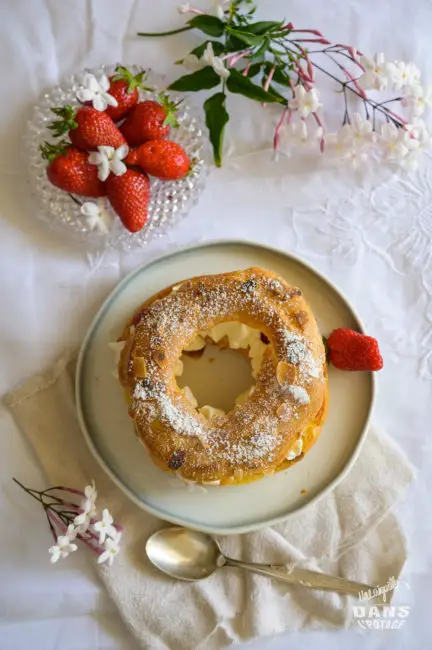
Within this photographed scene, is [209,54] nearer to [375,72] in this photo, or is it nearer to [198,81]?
[198,81]

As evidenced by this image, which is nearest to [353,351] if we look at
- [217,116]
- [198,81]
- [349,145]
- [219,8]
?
[349,145]

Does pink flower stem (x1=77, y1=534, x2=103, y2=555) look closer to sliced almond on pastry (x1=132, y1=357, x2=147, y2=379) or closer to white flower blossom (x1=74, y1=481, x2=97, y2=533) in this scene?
white flower blossom (x1=74, y1=481, x2=97, y2=533)

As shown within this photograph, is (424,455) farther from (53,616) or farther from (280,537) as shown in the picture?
(53,616)

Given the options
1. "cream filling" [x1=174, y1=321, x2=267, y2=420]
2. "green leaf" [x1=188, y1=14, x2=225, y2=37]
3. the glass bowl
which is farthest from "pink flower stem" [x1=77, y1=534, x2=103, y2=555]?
"green leaf" [x1=188, y1=14, x2=225, y2=37]

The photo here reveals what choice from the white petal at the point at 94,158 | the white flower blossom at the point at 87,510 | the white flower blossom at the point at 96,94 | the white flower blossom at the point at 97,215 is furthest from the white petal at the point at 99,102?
the white flower blossom at the point at 87,510

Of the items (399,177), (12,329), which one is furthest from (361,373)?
(12,329)
